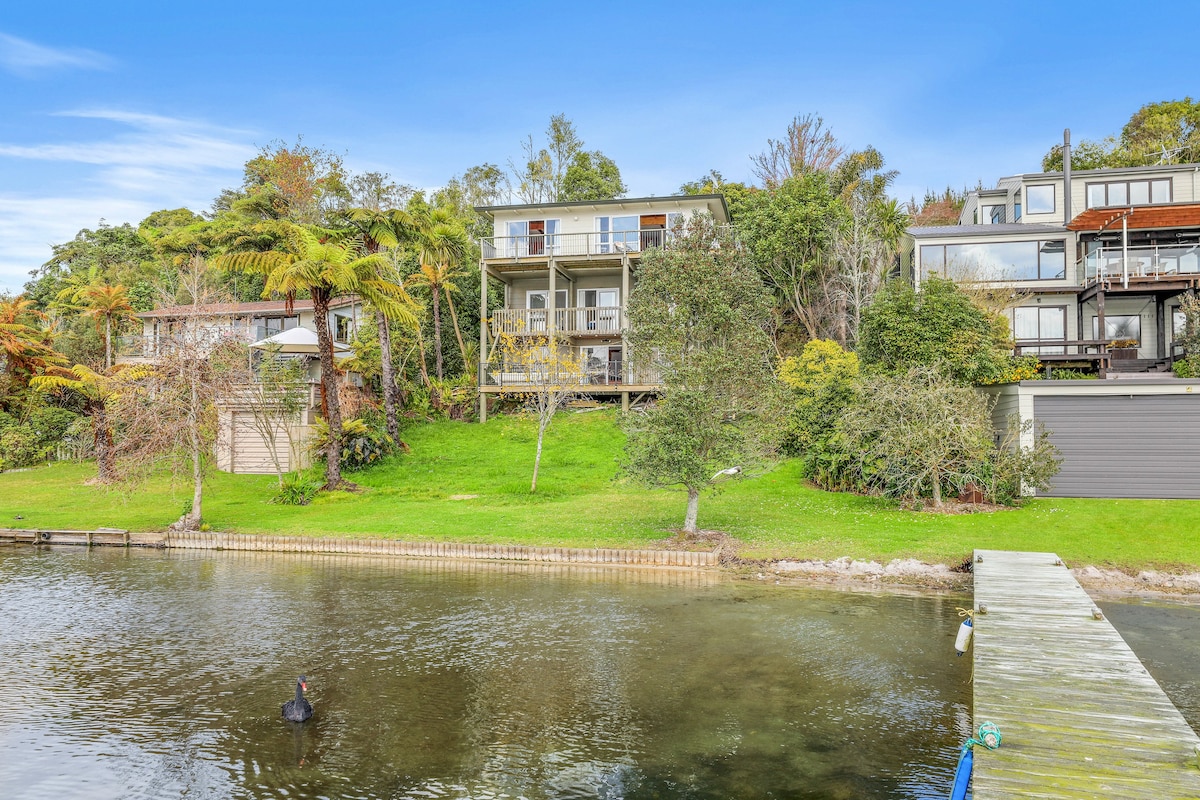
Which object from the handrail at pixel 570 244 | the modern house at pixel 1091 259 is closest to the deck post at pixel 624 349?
the handrail at pixel 570 244

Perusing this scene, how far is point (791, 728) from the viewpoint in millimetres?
9922

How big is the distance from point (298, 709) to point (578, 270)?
33.1 m

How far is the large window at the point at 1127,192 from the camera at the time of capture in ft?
123

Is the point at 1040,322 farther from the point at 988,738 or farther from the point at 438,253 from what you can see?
the point at 988,738

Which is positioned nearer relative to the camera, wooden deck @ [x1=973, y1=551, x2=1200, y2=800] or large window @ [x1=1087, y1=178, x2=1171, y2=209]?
wooden deck @ [x1=973, y1=551, x2=1200, y2=800]

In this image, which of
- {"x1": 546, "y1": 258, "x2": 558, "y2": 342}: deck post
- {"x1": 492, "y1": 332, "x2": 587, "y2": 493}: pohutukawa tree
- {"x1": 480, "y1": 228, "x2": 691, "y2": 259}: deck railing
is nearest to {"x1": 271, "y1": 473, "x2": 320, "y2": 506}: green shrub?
{"x1": 492, "y1": 332, "x2": 587, "y2": 493}: pohutukawa tree

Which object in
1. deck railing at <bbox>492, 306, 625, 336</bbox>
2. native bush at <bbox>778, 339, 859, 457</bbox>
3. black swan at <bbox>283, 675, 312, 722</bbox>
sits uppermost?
deck railing at <bbox>492, 306, 625, 336</bbox>

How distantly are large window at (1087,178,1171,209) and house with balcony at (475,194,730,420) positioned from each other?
1798 centimetres

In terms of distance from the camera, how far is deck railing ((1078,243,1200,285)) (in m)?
32.2

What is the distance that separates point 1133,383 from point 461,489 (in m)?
21.9

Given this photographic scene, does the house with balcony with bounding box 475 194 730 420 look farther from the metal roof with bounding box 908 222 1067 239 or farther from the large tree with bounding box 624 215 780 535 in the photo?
the large tree with bounding box 624 215 780 535

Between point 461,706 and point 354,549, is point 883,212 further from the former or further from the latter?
point 461,706

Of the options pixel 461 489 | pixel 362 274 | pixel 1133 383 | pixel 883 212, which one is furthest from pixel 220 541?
pixel 883 212

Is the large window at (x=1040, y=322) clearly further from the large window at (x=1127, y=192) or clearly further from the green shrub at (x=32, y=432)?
the green shrub at (x=32, y=432)
